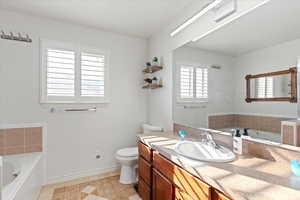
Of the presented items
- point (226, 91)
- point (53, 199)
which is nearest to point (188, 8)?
point (226, 91)

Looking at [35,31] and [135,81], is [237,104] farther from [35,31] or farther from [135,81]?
[35,31]

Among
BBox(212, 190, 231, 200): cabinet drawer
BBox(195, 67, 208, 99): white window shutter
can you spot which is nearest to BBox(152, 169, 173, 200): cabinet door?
BBox(212, 190, 231, 200): cabinet drawer

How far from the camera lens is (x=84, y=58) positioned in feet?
8.08

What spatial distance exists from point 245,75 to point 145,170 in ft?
4.71

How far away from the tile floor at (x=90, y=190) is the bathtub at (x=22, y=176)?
7.4 inches

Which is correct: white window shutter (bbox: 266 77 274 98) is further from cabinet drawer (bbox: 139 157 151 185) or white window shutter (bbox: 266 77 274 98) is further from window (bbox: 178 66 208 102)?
cabinet drawer (bbox: 139 157 151 185)

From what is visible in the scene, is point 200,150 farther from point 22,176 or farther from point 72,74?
point 72,74

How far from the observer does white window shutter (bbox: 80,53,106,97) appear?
246 centimetres

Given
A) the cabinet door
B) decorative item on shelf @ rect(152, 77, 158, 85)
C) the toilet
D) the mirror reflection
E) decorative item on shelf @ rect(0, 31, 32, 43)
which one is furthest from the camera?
decorative item on shelf @ rect(152, 77, 158, 85)

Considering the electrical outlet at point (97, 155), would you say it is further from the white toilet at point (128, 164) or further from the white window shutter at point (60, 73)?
the white window shutter at point (60, 73)

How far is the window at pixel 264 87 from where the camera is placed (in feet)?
3.91

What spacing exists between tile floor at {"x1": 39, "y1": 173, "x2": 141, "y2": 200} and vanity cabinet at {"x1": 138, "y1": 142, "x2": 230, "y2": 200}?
1.03 ft

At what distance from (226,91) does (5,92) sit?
2755 millimetres

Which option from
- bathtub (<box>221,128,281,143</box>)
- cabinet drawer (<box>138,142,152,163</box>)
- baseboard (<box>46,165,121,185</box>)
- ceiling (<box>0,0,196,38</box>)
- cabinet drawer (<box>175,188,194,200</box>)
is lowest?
baseboard (<box>46,165,121,185</box>)
